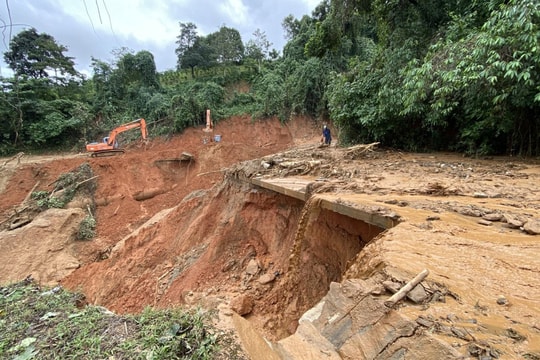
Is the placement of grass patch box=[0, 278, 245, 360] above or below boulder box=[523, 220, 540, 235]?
below

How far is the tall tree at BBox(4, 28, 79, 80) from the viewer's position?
65.9 feet

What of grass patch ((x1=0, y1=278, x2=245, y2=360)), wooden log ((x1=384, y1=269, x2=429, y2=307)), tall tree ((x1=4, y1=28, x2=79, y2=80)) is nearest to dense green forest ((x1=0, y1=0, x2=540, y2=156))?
tall tree ((x1=4, y1=28, x2=79, y2=80))

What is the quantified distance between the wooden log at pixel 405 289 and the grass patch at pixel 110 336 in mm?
1087

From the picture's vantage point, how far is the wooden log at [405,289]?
1.38 meters

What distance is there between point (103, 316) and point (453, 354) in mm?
2823

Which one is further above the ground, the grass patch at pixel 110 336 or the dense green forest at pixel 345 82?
the dense green forest at pixel 345 82

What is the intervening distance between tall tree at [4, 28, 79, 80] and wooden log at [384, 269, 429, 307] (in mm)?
28697

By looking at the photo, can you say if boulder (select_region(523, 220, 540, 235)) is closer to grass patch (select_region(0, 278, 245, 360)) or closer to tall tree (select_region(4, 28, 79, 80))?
grass patch (select_region(0, 278, 245, 360))

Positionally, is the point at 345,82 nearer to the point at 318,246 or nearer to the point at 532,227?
the point at 318,246

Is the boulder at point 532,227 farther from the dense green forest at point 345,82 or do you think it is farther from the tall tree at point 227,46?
the tall tree at point 227,46

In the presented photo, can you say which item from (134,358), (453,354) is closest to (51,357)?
(134,358)

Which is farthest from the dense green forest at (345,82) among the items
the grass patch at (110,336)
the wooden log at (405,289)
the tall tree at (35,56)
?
the grass patch at (110,336)

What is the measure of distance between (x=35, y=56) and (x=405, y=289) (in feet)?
96.9

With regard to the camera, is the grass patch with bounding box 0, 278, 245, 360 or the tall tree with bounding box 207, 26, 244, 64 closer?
the grass patch with bounding box 0, 278, 245, 360
